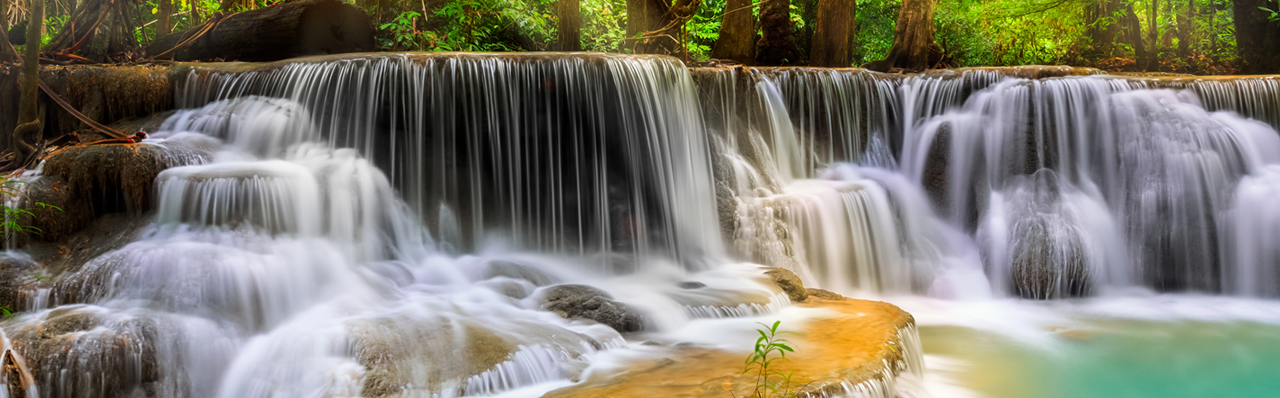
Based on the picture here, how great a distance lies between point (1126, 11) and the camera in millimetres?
13414

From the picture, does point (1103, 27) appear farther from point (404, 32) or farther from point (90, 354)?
point (90, 354)

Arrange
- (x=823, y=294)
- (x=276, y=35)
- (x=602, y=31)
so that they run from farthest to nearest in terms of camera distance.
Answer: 1. (x=602, y=31)
2. (x=276, y=35)
3. (x=823, y=294)

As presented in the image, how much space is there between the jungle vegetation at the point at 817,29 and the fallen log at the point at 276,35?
0.42 meters

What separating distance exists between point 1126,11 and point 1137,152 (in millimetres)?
6399

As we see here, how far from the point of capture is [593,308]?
210 inches

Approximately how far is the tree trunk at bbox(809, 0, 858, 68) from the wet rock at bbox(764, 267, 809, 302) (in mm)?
5990

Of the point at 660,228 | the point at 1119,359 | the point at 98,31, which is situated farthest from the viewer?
the point at 98,31

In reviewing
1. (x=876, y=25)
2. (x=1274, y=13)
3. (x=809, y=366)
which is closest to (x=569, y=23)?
(x=809, y=366)

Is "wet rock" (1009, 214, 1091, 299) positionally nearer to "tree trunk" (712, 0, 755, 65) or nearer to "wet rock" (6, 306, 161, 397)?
"tree trunk" (712, 0, 755, 65)

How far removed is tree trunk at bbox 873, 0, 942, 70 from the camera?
11.1 meters

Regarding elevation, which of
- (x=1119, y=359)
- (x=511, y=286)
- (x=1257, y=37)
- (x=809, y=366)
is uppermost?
(x=1257, y=37)

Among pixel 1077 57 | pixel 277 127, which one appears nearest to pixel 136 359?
pixel 277 127

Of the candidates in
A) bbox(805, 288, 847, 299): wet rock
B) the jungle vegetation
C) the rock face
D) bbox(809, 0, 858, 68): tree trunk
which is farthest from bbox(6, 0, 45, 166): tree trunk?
bbox(809, 0, 858, 68): tree trunk

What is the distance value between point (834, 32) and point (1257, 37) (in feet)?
19.9
